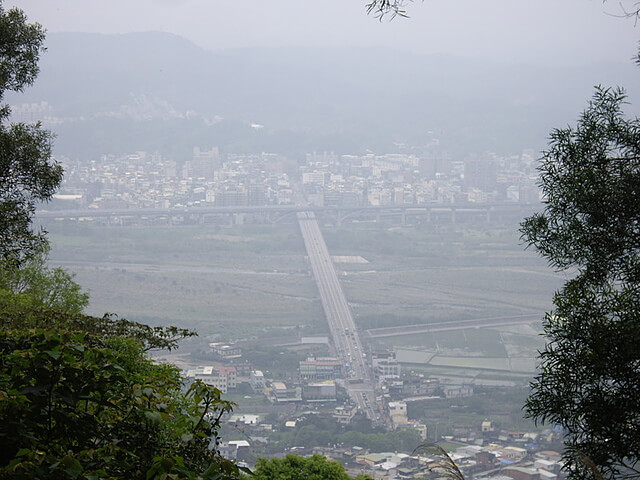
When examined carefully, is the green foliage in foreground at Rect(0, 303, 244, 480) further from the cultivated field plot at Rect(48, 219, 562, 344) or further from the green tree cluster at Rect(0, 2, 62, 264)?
the cultivated field plot at Rect(48, 219, 562, 344)

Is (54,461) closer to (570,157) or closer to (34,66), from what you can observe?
(570,157)

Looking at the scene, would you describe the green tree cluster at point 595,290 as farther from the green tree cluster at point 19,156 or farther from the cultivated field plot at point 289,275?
the cultivated field plot at point 289,275

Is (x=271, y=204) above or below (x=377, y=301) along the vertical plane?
above

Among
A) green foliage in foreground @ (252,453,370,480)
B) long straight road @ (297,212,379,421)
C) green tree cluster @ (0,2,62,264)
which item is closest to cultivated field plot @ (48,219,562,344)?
long straight road @ (297,212,379,421)

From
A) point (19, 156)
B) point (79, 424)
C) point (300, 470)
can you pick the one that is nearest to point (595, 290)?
point (79, 424)

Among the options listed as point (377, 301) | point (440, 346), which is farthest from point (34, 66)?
point (377, 301)

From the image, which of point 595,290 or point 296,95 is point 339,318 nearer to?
point 595,290
